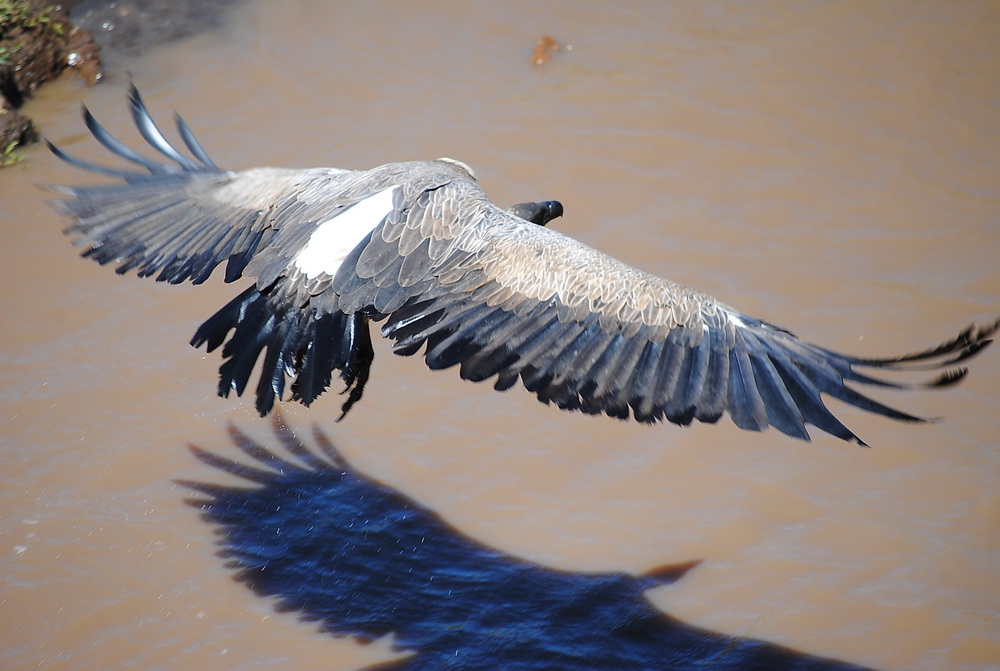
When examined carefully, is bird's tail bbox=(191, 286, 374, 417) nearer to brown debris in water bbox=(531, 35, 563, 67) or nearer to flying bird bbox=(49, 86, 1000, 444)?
flying bird bbox=(49, 86, 1000, 444)

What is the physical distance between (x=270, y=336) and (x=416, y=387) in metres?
1.48

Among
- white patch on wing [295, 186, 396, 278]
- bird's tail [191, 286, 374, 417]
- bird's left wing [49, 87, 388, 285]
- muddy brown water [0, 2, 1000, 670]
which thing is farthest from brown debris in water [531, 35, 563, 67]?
bird's tail [191, 286, 374, 417]

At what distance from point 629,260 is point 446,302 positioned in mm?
2244

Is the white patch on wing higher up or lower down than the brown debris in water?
lower down

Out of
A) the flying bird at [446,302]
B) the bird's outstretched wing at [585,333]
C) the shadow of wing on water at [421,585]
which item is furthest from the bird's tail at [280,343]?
the shadow of wing on water at [421,585]

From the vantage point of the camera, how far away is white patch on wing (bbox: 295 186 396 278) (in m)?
3.43

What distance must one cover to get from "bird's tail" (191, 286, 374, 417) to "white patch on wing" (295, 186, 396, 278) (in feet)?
0.51

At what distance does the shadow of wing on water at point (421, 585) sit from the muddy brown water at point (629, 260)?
0.30ft

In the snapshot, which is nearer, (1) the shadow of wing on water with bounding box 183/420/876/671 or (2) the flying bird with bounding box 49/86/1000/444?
(2) the flying bird with bounding box 49/86/1000/444

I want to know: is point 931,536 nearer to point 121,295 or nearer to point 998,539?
point 998,539

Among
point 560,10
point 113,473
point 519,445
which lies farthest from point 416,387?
point 560,10

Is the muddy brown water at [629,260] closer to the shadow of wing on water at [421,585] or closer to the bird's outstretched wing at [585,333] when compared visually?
the shadow of wing on water at [421,585]

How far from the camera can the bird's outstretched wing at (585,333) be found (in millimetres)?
2709

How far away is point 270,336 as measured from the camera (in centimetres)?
334
